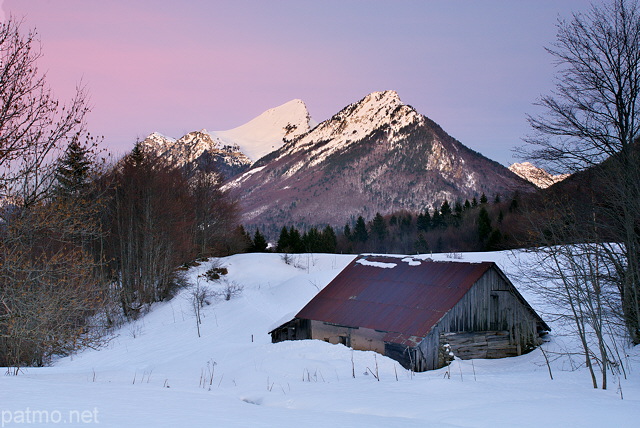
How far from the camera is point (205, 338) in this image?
27016 mm

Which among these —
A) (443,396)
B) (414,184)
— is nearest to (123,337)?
(443,396)

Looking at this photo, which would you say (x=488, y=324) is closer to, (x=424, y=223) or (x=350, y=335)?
(x=350, y=335)

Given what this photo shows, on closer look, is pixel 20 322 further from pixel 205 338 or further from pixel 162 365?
pixel 205 338

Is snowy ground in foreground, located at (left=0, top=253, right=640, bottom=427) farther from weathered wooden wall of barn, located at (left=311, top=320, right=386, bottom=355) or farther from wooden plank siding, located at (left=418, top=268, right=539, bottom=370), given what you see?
weathered wooden wall of barn, located at (left=311, top=320, right=386, bottom=355)

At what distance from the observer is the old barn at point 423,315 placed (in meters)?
18.4

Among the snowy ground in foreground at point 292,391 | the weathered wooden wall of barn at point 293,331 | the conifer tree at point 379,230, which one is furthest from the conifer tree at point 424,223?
the weathered wooden wall of barn at point 293,331

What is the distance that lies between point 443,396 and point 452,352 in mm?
8410

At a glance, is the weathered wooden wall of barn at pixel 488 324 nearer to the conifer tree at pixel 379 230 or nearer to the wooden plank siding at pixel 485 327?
the wooden plank siding at pixel 485 327

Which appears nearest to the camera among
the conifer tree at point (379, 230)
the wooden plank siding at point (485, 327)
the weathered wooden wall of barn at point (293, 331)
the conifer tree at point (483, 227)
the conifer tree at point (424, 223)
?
the wooden plank siding at point (485, 327)

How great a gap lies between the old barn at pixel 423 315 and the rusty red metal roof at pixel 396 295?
4cm

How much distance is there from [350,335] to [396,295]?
2609 millimetres

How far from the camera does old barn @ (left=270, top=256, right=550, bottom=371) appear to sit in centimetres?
1836

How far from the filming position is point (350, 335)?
2003 cm

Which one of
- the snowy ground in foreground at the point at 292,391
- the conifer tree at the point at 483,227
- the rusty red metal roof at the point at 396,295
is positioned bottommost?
the snowy ground in foreground at the point at 292,391
